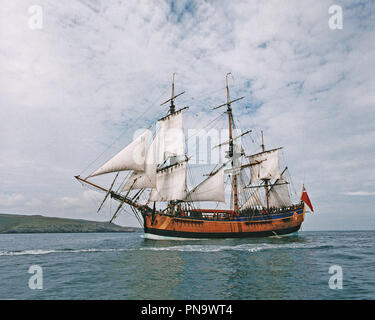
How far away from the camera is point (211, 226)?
3778cm

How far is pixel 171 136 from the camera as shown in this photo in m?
46.7

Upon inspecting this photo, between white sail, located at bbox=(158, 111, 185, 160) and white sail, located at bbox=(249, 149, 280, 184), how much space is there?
67.4ft

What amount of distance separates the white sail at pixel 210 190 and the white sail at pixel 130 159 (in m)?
12.3

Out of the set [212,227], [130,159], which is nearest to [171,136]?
[130,159]

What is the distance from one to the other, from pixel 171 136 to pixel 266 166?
2459cm

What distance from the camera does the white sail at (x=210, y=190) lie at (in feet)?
148

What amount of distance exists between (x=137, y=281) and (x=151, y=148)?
30676mm

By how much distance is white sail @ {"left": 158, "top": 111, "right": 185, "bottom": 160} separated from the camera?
Result: 45750mm

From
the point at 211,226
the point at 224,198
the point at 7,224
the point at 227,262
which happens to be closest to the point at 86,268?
the point at 227,262

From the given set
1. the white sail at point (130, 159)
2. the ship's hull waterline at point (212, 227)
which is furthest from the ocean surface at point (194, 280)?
the ship's hull waterline at point (212, 227)

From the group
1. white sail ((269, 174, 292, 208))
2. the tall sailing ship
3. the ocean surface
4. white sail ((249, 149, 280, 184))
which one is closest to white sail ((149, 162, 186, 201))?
the tall sailing ship

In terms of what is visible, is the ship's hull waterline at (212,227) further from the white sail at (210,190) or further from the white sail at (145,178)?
the white sail at (210,190)

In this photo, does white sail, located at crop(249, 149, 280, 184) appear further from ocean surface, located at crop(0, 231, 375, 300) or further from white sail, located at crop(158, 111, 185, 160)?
ocean surface, located at crop(0, 231, 375, 300)

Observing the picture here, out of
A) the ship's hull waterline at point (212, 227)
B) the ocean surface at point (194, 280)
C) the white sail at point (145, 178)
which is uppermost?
the white sail at point (145, 178)
